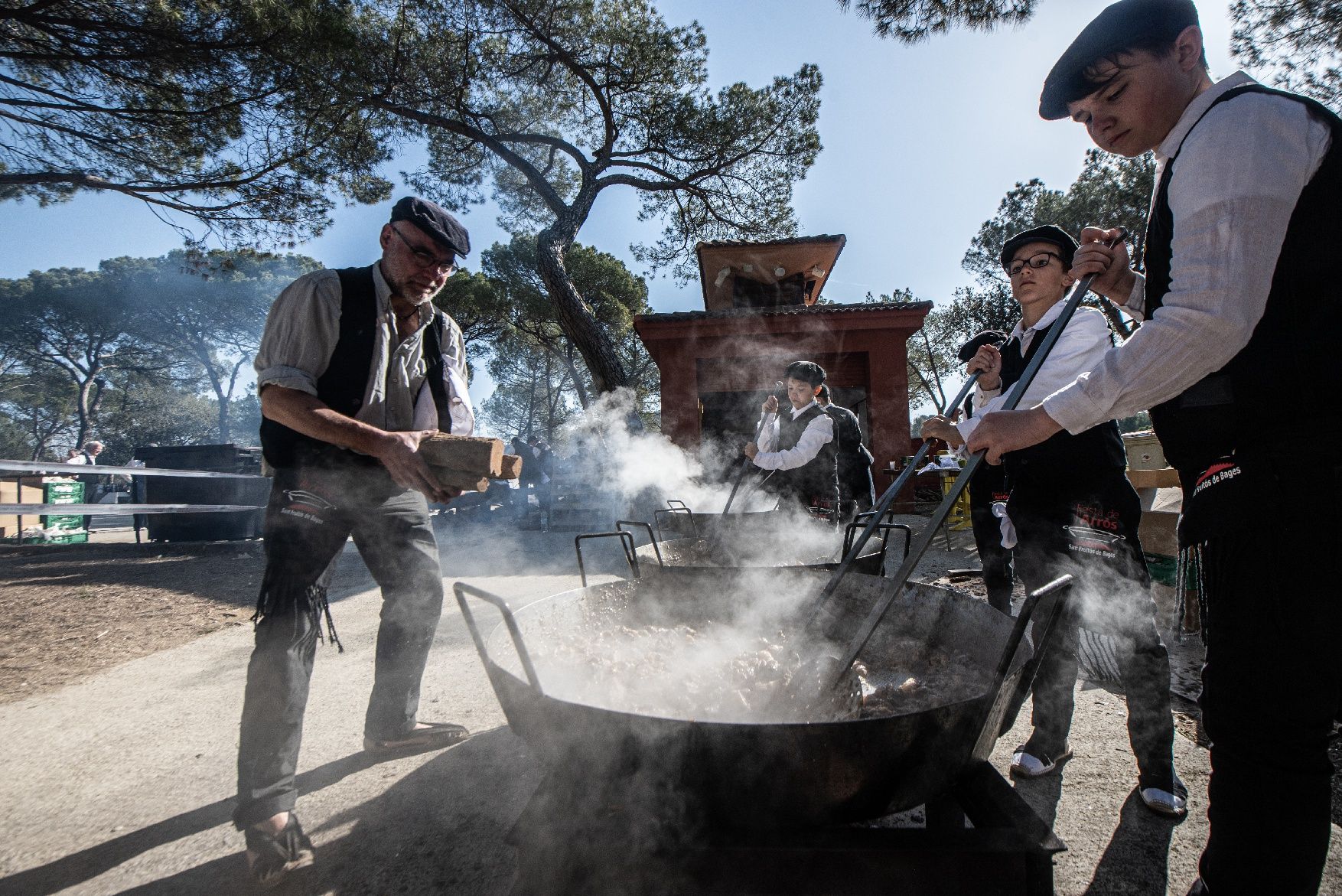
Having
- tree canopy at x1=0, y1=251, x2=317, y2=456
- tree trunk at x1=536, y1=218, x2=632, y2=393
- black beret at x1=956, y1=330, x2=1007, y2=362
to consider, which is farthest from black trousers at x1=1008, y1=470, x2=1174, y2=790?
tree canopy at x1=0, y1=251, x2=317, y2=456

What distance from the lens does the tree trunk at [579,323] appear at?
9.64 meters

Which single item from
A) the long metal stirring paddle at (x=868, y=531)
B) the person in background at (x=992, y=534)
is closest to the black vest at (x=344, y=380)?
the long metal stirring paddle at (x=868, y=531)

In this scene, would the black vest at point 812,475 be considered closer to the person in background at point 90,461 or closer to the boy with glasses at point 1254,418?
the boy with glasses at point 1254,418

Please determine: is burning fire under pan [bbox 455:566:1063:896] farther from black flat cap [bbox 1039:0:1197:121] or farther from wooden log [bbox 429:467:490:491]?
black flat cap [bbox 1039:0:1197:121]

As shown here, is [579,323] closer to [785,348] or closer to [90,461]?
[785,348]

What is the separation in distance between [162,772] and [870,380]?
10781mm

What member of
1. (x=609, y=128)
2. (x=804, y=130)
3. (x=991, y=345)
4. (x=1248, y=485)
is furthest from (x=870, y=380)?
(x=1248, y=485)

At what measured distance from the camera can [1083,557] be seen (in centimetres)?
206

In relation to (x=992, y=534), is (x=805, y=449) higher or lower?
higher

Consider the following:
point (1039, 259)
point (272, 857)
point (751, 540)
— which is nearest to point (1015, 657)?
point (1039, 259)

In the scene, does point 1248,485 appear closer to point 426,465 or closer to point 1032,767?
point 1032,767

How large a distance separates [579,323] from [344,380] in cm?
784

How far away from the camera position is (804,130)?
11.1 meters

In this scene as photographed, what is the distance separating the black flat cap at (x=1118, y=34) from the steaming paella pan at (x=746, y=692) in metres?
1.26
